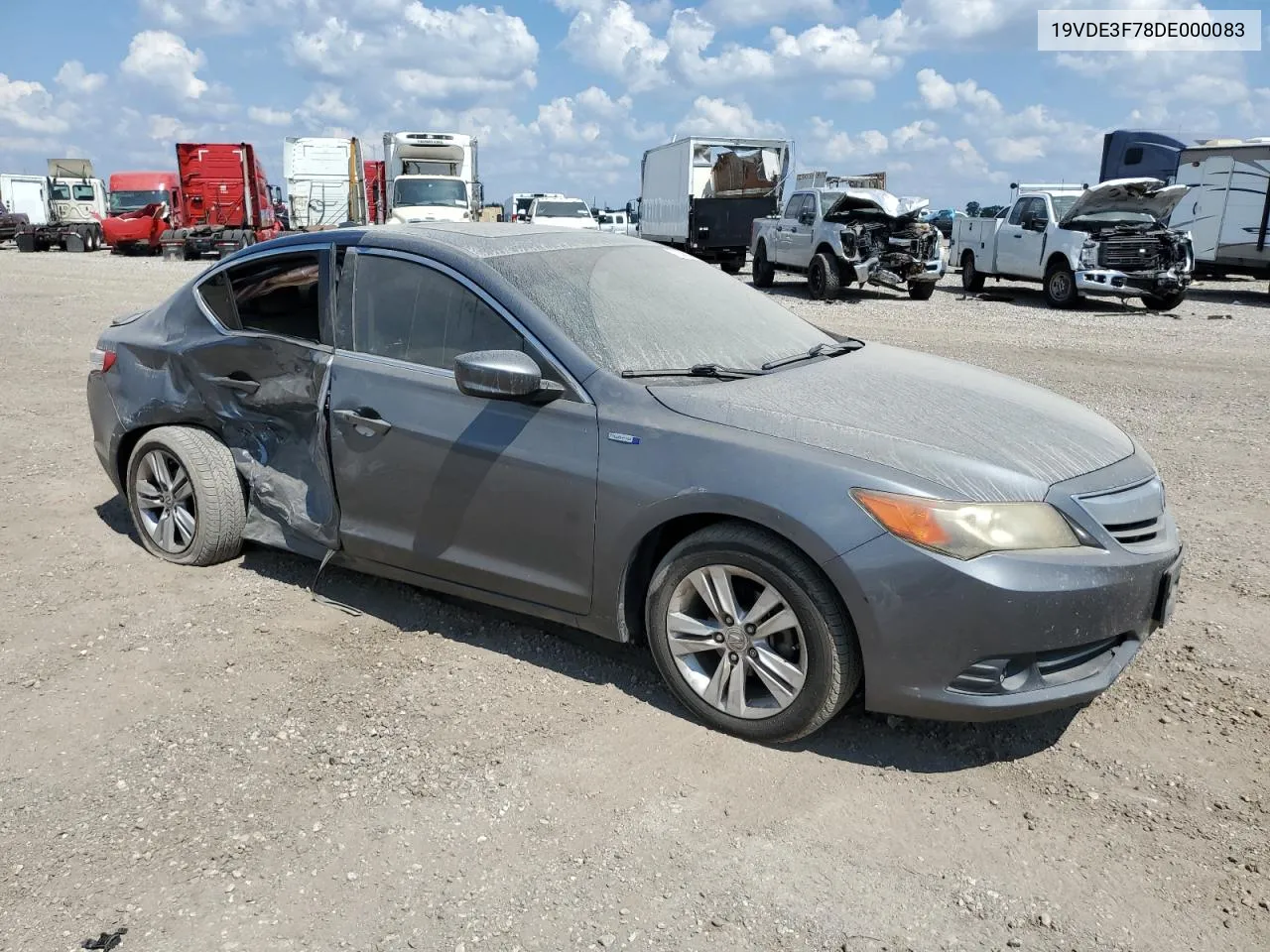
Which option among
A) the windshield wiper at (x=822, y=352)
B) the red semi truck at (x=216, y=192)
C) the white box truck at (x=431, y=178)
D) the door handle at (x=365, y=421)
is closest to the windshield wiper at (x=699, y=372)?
the windshield wiper at (x=822, y=352)

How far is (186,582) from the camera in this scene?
182 inches

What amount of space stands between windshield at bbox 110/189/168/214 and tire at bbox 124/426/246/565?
33.0 metres

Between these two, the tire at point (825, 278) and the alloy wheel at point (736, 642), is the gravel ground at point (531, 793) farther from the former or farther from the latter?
the tire at point (825, 278)

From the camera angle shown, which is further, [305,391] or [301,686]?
[305,391]

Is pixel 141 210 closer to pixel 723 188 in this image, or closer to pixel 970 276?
pixel 723 188

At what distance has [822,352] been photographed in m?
4.17

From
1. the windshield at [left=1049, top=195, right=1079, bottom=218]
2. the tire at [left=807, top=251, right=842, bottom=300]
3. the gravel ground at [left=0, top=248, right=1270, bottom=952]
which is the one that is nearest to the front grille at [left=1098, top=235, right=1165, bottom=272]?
the windshield at [left=1049, top=195, right=1079, bottom=218]

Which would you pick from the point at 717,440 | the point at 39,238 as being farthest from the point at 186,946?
the point at 39,238

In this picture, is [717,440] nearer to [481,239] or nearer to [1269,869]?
[481,239]

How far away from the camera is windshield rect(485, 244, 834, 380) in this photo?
12.0 feet

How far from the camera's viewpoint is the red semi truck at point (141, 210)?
108 feet

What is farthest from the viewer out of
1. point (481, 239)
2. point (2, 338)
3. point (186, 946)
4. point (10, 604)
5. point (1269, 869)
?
point (2, 338)

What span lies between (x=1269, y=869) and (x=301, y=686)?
3071mm

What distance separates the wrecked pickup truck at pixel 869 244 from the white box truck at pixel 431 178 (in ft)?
32.3
